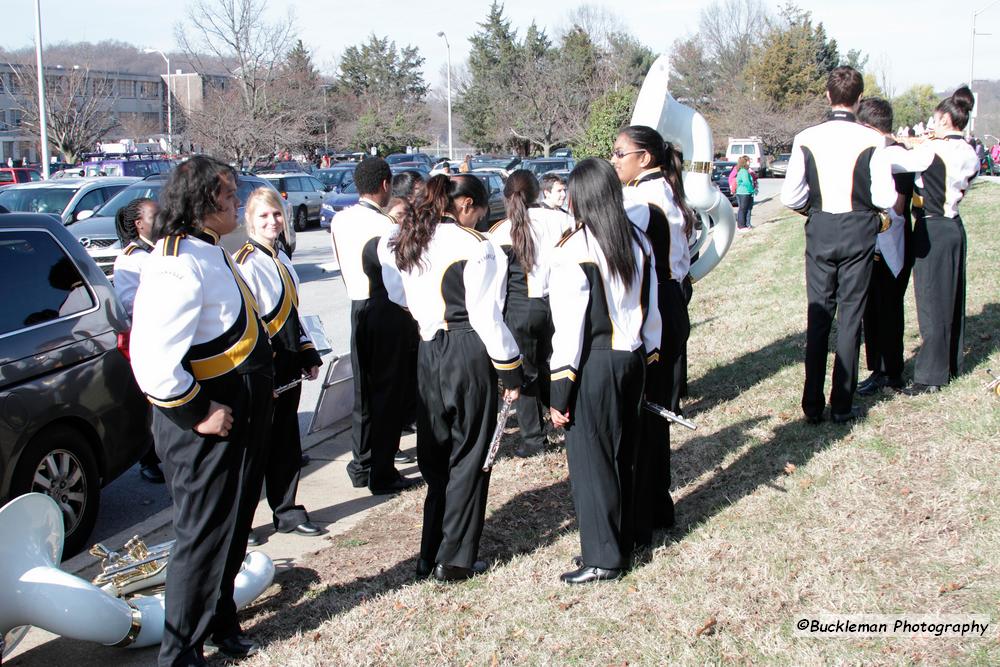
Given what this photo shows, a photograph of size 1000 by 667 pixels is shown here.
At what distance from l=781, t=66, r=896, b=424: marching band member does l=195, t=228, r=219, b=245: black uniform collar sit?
370cm

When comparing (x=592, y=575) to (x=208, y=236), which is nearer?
(x=208, y=236)

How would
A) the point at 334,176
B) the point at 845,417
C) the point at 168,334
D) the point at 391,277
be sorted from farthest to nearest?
the point at 334,176 < the point at 845,417 < the point at 391,277 < the point at 168,334

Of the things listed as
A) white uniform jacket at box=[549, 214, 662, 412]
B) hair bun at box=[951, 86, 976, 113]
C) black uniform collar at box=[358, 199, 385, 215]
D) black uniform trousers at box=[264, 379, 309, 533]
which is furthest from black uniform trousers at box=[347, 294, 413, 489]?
hair bun at box=[951, 86, 976, 113]

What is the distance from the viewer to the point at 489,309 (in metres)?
4.27

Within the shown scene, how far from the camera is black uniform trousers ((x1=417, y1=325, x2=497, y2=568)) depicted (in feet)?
14.3

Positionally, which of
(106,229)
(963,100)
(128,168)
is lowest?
(106,229)

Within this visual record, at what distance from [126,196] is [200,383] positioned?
14.2 m

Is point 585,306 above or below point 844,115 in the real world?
below

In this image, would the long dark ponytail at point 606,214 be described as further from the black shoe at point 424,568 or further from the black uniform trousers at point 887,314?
the black uniform trousers at point 887,314

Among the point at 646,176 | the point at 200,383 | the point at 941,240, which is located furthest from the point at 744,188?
the point at 200,383

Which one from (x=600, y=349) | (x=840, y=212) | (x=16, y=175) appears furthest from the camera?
(x=16, y=175)

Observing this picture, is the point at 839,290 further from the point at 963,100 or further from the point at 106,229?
the point at 106,229

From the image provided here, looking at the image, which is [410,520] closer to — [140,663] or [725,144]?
[140,663]

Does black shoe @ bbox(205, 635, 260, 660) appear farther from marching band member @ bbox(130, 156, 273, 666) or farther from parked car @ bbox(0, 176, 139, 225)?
parked car @ bbox(0, 176, 139, 225)
